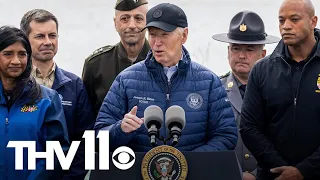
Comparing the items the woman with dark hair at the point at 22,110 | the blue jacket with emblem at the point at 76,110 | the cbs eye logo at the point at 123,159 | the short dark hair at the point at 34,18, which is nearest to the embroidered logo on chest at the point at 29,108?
the woman with dark hair at the point at 22,110

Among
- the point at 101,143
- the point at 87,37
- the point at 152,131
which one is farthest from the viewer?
the point at 87,37

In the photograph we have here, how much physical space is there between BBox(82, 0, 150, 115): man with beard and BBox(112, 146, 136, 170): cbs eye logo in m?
1.34

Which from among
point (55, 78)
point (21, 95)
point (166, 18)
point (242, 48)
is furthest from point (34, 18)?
point (242, 48)

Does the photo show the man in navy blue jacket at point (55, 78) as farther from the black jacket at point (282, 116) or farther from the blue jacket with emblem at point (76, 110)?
the black jacket at point (282, 116)

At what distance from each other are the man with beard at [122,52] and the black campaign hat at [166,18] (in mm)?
746

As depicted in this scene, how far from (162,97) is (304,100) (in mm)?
696

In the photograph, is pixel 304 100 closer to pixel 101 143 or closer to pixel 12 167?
pixel 101 143

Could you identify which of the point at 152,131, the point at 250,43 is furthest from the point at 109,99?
the point at 250,43

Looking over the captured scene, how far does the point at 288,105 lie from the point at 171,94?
0.58 m

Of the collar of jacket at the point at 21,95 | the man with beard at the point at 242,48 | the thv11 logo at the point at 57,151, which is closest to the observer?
the thv11 logo at the point at 57,151

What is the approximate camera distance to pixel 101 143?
164 inches

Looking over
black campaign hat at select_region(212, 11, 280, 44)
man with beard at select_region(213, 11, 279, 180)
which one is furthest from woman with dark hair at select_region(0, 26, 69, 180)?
black campaign hat at select_region(212, 11, 280, 44)

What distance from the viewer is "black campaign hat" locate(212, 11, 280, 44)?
5223 mm

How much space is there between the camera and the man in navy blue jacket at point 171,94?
432 cm
